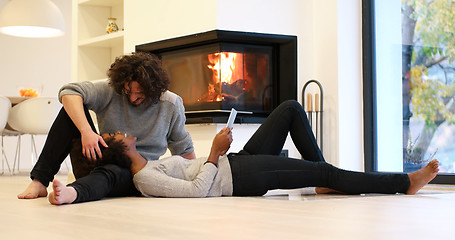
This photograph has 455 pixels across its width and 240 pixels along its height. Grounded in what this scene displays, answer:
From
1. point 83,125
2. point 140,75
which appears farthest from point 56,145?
point 140,75

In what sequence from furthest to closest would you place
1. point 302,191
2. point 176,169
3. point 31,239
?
point 302,191
point 176,169
point 31,239

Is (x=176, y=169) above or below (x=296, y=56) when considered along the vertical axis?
below

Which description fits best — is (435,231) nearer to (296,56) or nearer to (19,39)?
(296,56)

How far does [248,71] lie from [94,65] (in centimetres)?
214

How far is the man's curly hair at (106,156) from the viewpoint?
2.80 meters

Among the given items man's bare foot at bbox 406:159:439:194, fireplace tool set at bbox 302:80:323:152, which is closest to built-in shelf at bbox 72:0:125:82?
fireplace tool set at bbox 302:80:323:152

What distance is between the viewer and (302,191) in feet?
11.2

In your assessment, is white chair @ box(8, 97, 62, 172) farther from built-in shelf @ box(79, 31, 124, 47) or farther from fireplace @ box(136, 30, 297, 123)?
fireplace @ box(136, 30, 297, 123)

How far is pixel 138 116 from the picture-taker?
307 centimetres

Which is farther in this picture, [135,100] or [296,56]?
[296,56]

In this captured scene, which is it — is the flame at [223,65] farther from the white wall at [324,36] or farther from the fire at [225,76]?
the white wall at [324,36]

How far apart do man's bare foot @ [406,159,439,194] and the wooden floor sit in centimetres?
11

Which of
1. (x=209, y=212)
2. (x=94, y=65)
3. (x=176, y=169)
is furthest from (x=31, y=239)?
(x=94, y=65)

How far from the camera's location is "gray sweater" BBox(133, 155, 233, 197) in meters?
2.81
